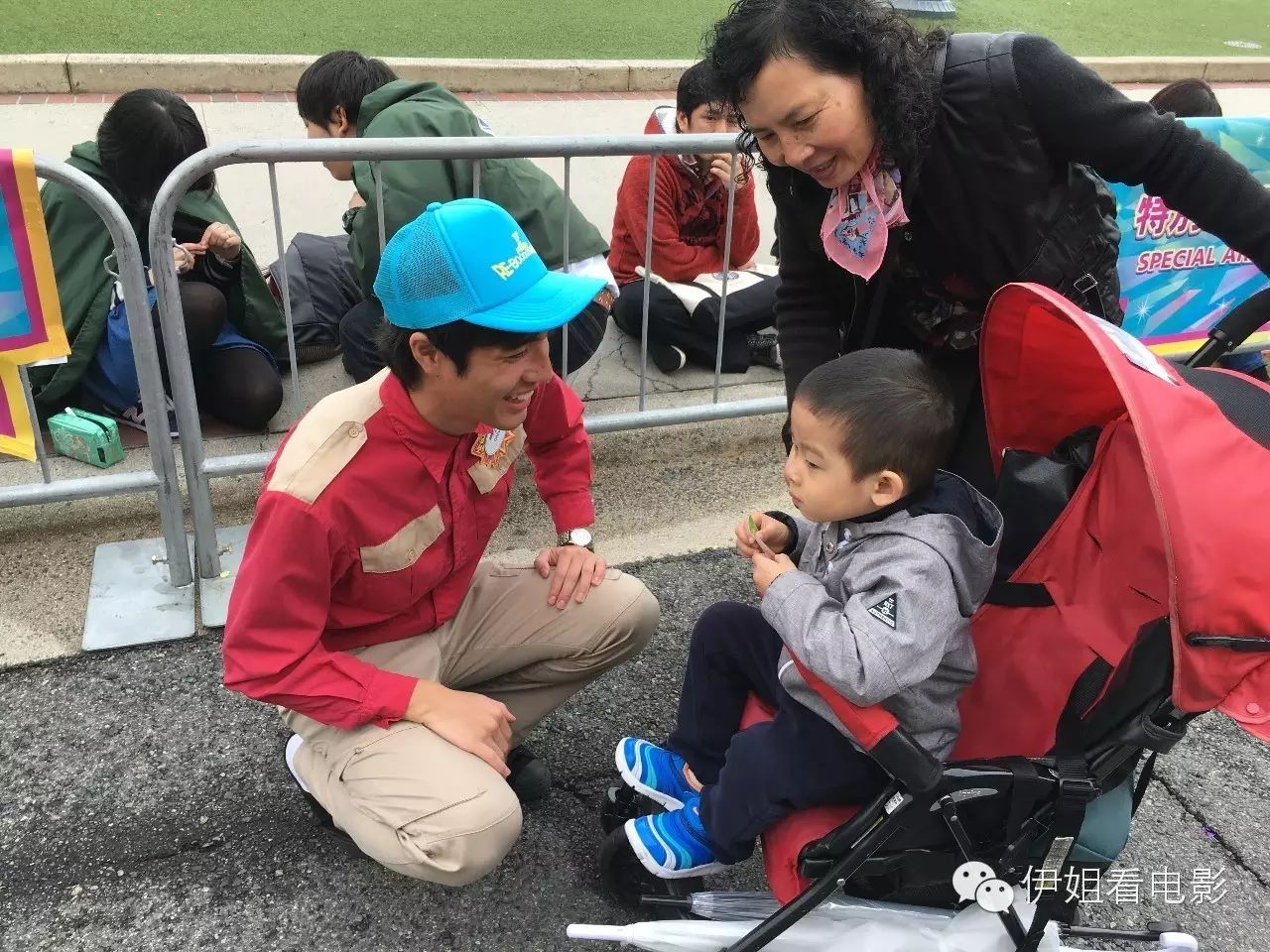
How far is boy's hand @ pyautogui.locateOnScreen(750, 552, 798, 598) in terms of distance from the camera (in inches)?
73.3

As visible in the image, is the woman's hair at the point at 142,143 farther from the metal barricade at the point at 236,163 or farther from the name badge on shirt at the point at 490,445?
the name badge on shirt at the point at 490,445

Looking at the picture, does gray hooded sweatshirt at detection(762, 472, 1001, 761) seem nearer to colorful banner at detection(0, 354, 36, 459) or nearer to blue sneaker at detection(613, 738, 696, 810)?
blue sneaker at detection(613, 738, 696, 810)

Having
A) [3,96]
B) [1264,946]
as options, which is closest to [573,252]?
[1264,946]

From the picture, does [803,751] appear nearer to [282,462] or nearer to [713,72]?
[282,462]

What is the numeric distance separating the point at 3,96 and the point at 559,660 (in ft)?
25.5

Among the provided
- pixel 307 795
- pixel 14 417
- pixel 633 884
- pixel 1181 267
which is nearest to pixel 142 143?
pixel 14 417

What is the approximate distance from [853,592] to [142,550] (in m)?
2.24

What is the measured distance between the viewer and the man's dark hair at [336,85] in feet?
12.7

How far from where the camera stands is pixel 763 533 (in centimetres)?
206

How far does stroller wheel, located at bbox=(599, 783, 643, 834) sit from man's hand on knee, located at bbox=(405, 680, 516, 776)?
12.2 inches

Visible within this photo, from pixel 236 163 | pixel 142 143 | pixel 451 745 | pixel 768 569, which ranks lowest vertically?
pixel 451 745

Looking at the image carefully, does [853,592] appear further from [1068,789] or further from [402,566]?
[402,566]

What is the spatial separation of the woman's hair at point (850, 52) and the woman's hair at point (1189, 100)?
248cm

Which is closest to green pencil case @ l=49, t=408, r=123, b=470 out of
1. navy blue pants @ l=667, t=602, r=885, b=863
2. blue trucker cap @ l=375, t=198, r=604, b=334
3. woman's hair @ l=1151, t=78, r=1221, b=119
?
blue trucker cap @ l=375, t=198, r=604, b=334
